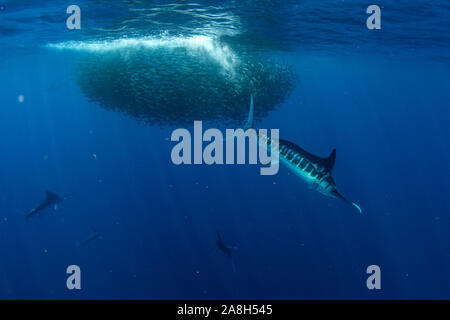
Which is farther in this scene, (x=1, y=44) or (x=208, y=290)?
(x=1, y=44)

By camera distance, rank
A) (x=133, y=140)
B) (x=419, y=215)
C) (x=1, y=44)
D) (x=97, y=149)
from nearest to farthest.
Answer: (x=1, y=44) → (x=419, y=215) → (x=133, y=140) → (x=97, y=149)

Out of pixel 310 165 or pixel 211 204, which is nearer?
pixel 310 165

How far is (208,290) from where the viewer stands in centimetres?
1362

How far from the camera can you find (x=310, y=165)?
4582 millimetres

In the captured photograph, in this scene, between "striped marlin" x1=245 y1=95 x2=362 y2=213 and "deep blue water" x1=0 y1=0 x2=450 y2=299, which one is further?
"deep blue water" x1=0 y1=0 x2=450 y2=299

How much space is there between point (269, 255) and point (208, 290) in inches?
151

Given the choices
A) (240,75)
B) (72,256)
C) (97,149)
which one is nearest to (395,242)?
(240,75)

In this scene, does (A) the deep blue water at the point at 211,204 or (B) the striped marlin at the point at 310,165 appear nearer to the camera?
(B) the striped marlin at the point at 310,165

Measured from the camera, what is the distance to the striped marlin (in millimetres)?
4465

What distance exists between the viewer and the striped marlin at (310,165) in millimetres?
4465
